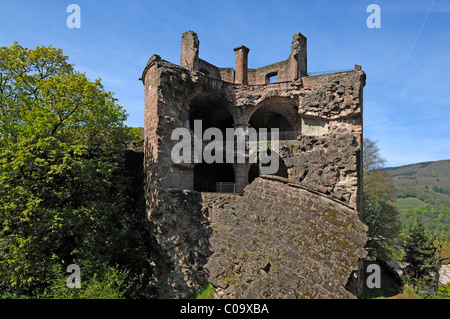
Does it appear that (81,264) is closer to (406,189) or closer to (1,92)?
(1,92)

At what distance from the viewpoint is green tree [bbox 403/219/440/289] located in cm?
1833

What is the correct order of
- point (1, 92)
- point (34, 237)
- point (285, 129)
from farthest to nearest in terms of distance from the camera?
point (285, 129), point (1, 92), point (34, 237)

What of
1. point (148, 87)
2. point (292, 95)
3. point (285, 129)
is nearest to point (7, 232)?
point (148, 87)

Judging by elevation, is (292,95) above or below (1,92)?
above

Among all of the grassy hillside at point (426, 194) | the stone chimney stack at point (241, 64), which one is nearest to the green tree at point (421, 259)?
the stone chimney stack at point (241, 64)

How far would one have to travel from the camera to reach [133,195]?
→ 1549 centimetres

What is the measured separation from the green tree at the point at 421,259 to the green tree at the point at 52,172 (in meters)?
19.6

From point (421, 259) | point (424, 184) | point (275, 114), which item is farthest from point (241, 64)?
point (424, 184)

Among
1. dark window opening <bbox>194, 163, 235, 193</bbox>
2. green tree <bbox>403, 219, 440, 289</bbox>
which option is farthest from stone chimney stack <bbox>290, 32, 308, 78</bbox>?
green tree <bbox>403, 219, 440, 289</bbox>

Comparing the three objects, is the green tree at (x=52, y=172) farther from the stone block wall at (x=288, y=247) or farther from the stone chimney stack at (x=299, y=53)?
the stone chimney stack at (x=299, y=53)

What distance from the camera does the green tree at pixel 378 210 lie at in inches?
922

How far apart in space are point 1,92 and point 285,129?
58.5 feet

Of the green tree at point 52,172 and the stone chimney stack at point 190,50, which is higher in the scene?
the stone chimney stack at point 190,50

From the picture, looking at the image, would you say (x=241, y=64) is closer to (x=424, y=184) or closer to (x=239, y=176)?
(x=239, y=176)
